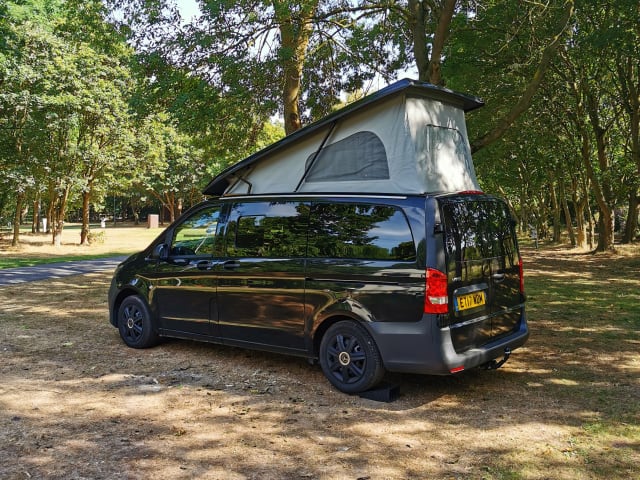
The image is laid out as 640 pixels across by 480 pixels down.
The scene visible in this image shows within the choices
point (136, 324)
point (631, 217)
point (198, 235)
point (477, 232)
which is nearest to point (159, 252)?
point (198, 235)

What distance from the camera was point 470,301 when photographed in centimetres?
527

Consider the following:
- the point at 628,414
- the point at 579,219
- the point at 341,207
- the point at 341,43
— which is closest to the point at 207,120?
the point at 341,43

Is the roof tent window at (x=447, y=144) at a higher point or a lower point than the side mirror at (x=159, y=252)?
higher

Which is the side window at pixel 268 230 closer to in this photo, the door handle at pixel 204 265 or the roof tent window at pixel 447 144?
the door handle at pixel 204 265

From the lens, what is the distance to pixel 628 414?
4984mm

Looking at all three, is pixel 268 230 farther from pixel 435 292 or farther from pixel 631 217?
pixel 631 217

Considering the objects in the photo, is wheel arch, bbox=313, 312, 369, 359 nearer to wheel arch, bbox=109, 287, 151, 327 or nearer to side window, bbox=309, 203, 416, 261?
side window, bbox=309, 203, 416, 261

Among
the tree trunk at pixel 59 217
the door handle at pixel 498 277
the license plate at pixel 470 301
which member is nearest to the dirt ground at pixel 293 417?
the license plate at pixel 470 301

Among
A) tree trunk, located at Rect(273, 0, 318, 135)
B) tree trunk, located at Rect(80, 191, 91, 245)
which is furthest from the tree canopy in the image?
tree trunk, located at Rect(80, 191, 91, 245)

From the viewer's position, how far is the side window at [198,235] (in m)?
6.71

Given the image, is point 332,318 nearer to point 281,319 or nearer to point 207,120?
point 281,319

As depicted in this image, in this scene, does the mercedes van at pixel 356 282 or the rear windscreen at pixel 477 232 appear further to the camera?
the rear windscreen at pixel 477 232

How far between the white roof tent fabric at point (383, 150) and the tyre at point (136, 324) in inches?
79.1

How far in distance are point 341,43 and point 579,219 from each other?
19313 mm
